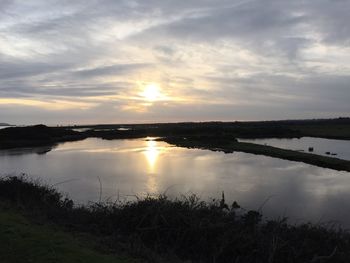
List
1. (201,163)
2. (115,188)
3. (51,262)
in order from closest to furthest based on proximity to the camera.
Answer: (51,262) < (115,188) < (201,163)

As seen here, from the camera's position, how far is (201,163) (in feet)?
152

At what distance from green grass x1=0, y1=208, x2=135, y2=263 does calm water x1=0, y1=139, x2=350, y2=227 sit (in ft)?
36.9

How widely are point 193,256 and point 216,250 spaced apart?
69cm

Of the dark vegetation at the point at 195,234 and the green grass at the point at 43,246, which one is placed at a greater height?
the green grass at the point at 43,246

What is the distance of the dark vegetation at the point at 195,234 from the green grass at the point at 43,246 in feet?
2.73

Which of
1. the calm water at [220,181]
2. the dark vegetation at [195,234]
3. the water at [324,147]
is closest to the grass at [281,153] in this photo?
the calm water at [220,181]

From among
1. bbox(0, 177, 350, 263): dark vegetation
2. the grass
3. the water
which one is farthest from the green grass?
the water

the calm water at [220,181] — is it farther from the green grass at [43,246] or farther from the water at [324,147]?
the water at [324,147]

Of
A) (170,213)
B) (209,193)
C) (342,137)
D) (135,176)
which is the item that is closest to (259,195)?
(209,193)

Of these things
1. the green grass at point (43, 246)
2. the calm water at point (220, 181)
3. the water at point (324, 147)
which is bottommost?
the calm water at point (220, 181)

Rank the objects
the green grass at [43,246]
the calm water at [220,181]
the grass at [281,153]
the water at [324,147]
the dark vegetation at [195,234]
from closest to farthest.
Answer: the green grass at [43,246] → the dark vegetation at [195,234] → the calm water at [220,181] → the grass at [281,153] → the water at [324,147]

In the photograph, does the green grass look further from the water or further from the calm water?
the water

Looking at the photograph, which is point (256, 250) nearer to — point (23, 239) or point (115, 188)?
point (23, 239)

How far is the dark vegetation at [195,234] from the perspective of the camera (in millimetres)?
12219
